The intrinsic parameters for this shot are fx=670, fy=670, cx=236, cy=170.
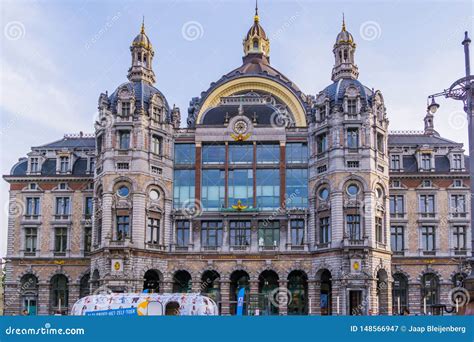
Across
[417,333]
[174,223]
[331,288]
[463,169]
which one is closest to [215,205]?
[174,223]

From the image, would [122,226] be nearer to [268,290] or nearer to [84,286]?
[84,286]

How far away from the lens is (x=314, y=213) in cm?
7112

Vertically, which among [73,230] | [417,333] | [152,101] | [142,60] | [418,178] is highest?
[142,60]

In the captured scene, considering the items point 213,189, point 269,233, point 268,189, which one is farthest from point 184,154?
point 269,233

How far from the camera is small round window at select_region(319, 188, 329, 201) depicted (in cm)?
7056

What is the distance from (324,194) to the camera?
2798 inches

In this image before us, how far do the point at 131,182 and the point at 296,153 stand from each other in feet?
60.0

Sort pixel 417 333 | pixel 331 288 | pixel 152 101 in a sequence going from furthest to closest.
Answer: pixel 152 101 < pixel 331 288 < pixel 417 333

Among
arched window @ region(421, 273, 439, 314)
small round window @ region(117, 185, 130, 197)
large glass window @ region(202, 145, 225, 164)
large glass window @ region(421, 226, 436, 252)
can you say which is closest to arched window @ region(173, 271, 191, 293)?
small round window @ region(117, 185, 130, 197)

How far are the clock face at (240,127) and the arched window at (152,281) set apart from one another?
17619mm

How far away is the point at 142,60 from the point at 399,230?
1399 inches

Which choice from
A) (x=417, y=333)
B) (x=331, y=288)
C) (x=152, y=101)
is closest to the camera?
(x=417, y=333)

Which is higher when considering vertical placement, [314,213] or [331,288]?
[314,213]

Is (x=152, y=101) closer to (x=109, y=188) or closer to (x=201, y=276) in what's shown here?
(x=109, y=188)
